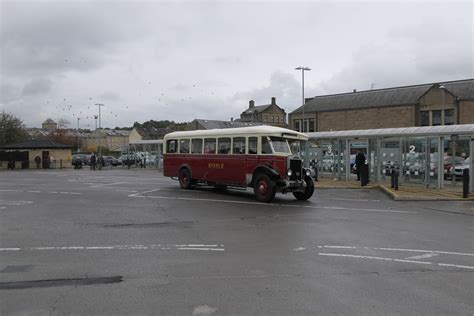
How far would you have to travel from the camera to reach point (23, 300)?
5.26 m

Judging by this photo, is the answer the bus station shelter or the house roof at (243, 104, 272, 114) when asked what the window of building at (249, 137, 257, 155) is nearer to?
the bus station shelter

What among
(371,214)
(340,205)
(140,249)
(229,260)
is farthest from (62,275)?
(340,205)

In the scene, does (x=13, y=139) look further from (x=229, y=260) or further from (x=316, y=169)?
(x=229, y=260)

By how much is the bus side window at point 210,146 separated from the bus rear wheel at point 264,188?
3.19 m

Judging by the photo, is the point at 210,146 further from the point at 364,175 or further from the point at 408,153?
the point at 408,153

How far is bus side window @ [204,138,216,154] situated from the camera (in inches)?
725

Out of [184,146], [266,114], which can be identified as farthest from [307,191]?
[266,114]

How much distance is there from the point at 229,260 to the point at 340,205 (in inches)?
332

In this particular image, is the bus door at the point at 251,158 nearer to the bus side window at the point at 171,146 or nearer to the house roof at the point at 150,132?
the bus side window at the point at 171,146

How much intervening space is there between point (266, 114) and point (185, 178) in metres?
105

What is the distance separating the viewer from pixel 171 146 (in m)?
21.1

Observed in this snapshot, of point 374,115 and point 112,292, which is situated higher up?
point 374,115

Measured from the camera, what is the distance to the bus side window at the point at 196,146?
1923 cm

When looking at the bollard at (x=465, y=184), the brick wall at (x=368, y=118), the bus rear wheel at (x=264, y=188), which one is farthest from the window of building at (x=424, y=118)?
the bus rear wheel at (x=264, y=188)
